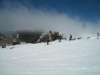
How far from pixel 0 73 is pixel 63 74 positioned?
16.5 ft

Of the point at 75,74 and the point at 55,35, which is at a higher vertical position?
the point at 55,35

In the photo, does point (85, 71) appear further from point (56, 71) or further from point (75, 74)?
point (56, 71)

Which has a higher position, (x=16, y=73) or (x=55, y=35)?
(x=55, y=35)

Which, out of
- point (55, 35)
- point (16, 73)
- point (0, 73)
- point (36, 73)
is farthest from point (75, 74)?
point (55, 35)

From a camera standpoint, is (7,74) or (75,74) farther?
(7,74)

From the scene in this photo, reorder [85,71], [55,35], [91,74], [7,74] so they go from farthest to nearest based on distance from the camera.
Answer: [55,35] < [7,74] < [85,71] < [91,74]

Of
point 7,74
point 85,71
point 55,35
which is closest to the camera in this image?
point 85,71

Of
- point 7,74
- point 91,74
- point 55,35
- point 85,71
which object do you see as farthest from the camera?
point 55,35

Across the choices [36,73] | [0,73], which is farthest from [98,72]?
[0,73]

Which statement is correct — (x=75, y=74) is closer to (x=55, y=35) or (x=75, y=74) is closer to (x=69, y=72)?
(x=69, y=72)

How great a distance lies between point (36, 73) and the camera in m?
6.93

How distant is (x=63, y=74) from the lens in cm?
650

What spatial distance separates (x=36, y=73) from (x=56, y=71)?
60.5 inches

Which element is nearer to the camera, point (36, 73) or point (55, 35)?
point (36, 73)
